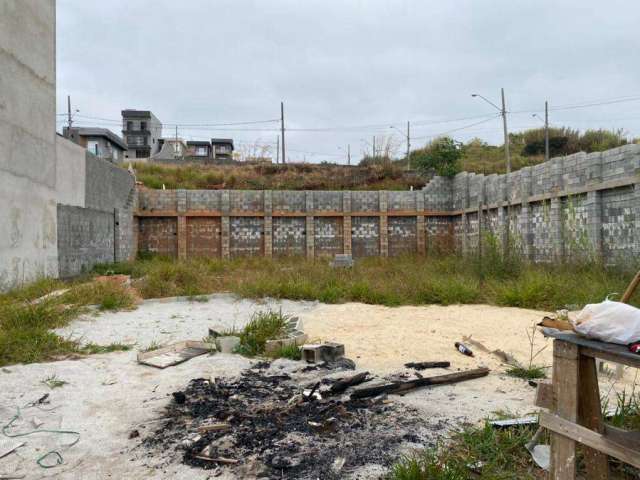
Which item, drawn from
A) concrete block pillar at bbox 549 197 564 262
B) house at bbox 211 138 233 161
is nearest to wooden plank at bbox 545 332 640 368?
concrete block pillar at bbox 549 197 564 262

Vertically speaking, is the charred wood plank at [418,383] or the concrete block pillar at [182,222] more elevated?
the concrete block pillar at [182,222]

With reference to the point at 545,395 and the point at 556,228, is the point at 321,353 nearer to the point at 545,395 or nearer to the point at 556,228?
the point at 545,395

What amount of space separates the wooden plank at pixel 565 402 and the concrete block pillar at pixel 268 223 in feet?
49.7

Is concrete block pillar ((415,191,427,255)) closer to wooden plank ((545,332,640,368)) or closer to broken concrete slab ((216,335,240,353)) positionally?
broken concrete slab ((216,335,240,353))

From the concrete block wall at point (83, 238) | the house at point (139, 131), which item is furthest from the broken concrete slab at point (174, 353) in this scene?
the house at point (139, 131)

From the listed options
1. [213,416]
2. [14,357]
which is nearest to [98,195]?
[14,357]

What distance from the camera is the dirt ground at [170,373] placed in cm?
313

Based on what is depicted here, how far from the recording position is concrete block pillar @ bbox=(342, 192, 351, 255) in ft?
57.3

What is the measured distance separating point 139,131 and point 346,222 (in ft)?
192

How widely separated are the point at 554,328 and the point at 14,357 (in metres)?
5.42

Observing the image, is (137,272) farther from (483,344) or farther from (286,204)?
(483,344)

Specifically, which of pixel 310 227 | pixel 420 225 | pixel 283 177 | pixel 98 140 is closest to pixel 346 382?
pixel 310 227

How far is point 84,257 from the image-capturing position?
1180 cm

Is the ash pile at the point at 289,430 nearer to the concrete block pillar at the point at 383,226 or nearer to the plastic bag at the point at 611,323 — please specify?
the plastic bag at the point at 611,323
